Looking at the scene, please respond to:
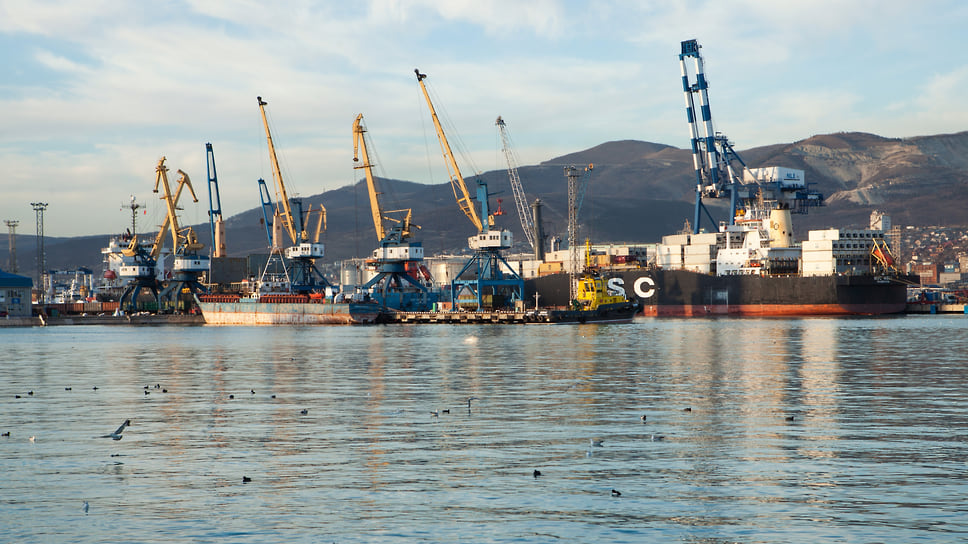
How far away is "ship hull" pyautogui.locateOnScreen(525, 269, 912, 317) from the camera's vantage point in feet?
471

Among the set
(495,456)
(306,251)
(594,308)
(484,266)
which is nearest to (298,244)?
(306,251)

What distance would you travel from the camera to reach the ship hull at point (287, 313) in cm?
14625

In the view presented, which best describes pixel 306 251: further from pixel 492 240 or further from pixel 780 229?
pixel 780 229

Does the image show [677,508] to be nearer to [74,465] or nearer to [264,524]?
[264,524]

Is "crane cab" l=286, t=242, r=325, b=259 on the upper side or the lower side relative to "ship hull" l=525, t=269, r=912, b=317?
upper

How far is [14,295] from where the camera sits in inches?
6870

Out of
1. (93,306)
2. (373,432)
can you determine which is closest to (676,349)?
(373,432)

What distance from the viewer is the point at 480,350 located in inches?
3007

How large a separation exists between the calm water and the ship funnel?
108913 millimetres

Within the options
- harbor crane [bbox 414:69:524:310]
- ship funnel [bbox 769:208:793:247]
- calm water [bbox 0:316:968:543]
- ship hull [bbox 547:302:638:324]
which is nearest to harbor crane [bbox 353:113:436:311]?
harbor crane [bbox 414:69:524:310]

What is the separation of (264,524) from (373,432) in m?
11.6

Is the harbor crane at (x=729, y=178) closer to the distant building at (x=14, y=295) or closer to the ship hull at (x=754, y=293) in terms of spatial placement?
the ship hull at (x=754, y=293)

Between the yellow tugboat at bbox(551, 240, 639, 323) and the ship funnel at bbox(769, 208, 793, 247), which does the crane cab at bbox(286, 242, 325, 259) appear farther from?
the ship funnel at bbox(769, 208, 793, 247)

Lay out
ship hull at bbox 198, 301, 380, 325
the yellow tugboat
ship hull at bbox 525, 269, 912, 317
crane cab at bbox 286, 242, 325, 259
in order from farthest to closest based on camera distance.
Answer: crane cab at bbox 286, 242, 325, 259, ship hull at bbox 198, 301, 380, 325, ship hull at bbox 525, 269, 912, 317, the yellow tugboat
